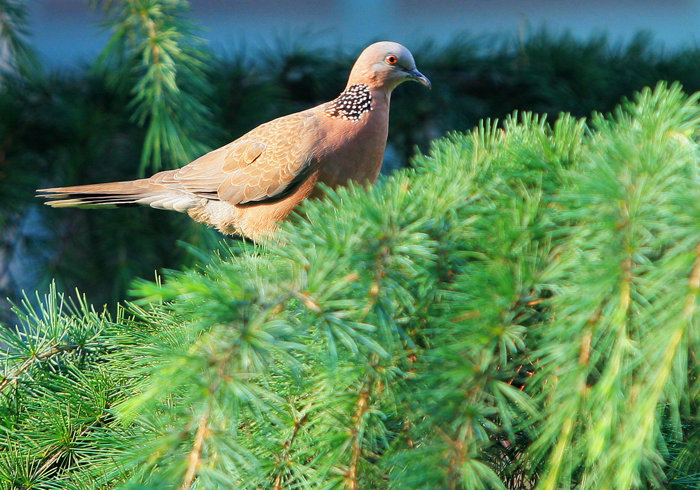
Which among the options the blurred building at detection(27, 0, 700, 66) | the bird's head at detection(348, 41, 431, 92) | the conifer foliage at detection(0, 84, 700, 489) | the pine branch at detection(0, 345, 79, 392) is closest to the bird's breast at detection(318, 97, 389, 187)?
the bird's head at detection(348, 41, 431, 92)

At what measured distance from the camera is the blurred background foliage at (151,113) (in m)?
2.08

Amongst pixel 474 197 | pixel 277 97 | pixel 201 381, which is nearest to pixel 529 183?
pixel 474 197

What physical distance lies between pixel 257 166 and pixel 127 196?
0.37 meters

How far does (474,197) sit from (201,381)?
26 centimetres

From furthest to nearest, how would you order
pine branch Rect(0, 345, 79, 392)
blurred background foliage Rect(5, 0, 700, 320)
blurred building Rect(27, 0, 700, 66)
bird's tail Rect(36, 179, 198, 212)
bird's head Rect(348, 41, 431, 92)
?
1. blurred building Rect(27, 0, 700, 66)
2. blurred background foliage Rect(5, 0, 700, 320)
3. bird's tail Rect(36, 179, 198, 212)
4. bird's head Rect(348, 41, 431, 92)
5. pine branch Rect(0, 345, 79, 392)

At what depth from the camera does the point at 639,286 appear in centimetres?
49

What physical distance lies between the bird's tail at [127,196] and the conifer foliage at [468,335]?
1171 millimetres

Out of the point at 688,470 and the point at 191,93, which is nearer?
the point at 688,470

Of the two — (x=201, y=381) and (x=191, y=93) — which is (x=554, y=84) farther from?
(x=201, y=381)

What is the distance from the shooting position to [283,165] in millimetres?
1574

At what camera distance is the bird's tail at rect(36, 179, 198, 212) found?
1735 mm

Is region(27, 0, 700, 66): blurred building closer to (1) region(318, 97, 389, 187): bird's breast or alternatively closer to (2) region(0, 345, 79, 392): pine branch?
(1) region(318, 97, 389, 187): bird's breast

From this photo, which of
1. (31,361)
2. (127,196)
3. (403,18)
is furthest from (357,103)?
(403,18)

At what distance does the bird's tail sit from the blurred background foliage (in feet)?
0.48
